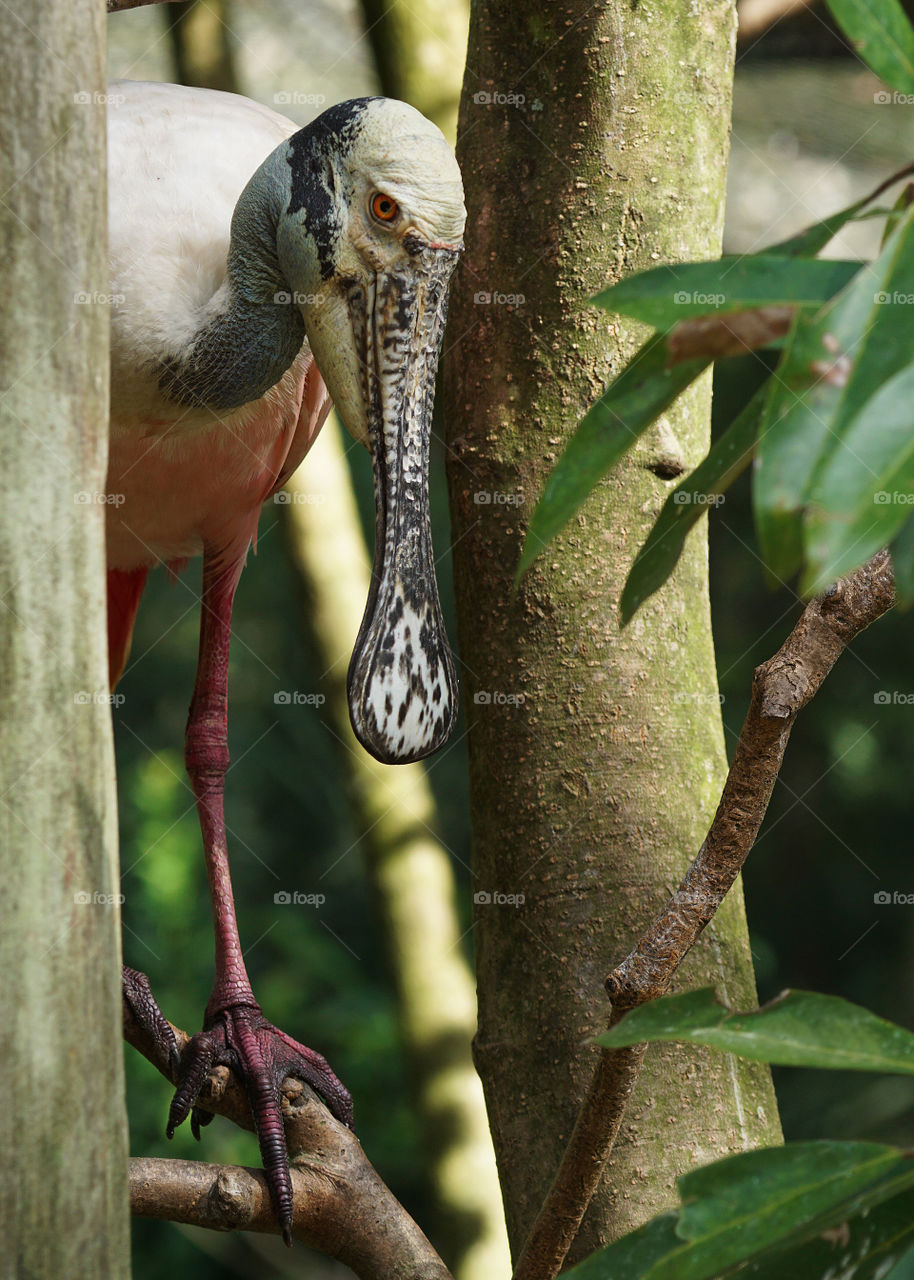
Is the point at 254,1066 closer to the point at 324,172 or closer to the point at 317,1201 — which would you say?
the point at 317,1201

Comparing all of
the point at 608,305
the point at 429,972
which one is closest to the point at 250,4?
the point at 429,972

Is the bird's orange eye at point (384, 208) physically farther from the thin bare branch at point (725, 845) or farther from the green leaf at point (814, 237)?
the green leaf at point (814, 237)

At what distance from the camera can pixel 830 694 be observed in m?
4.33

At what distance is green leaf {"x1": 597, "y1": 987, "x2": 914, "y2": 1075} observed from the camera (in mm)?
687

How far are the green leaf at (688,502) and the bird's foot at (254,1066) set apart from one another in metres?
1.10

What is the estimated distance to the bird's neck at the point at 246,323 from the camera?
1.74 m

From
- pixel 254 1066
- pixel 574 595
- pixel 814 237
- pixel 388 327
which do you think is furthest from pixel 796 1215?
pixel 254 1066

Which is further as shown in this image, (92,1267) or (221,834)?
(221,834)

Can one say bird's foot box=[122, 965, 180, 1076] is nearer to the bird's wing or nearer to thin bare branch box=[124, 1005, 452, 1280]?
thin bare branch box=[124, 1005, 452, 1280]

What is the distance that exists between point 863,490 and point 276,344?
1393mm

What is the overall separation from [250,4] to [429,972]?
2851 millimetres

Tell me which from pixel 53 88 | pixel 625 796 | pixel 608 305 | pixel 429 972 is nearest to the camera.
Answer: pixel 608 305

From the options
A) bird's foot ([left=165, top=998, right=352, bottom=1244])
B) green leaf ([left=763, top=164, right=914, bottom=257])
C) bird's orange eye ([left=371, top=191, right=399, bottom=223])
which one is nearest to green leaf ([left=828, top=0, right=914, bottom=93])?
green leaf ([left=763, top=164, right=914, bottom=257])

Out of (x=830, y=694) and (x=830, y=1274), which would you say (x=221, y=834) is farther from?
(x=830, y=694)
